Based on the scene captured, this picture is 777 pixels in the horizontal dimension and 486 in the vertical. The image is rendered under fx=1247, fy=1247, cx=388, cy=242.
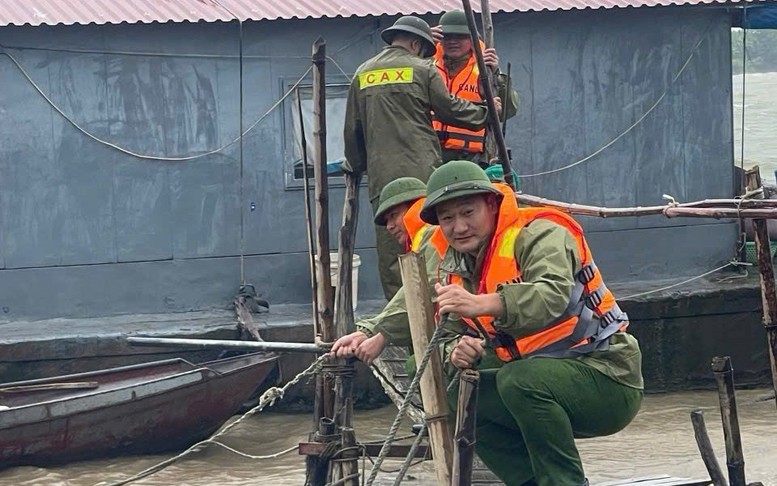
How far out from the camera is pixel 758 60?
37094 millimetres

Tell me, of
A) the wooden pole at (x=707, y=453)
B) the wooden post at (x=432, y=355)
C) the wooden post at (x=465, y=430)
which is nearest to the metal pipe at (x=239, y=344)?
the wooden post at (x=432, y=355)

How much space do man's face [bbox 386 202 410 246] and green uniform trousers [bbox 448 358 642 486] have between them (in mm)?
1369

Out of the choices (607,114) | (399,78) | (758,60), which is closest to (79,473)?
(399,78)

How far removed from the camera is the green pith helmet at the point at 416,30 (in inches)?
291

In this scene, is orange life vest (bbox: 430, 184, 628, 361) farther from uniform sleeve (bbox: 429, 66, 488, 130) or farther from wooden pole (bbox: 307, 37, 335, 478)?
uniform sleeve (bbox: 429, 66, 488, 130)

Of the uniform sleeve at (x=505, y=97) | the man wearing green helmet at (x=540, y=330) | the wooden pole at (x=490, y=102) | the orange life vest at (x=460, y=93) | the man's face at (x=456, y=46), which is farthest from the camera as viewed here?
the orange life vest at (x=460, y=93)

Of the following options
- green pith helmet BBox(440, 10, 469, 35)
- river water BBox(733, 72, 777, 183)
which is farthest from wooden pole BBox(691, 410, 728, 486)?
river water BBox(733, 72, 777, 183)

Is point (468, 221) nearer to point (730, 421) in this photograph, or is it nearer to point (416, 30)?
point (730, 421)

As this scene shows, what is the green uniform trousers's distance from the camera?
4609mm

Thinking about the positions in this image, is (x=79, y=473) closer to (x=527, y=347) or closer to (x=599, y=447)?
(x=599, y=447)

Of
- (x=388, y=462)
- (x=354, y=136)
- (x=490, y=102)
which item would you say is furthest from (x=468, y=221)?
(x=388, y=462)

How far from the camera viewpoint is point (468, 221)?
464cm

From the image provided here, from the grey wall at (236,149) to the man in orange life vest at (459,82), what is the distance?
334 cm

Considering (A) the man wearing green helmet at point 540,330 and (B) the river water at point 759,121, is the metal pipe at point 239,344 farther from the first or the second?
(B) the river water at point 759,121
